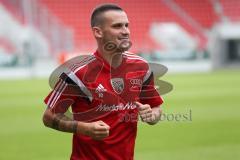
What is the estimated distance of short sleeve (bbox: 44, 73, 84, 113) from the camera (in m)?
3.97

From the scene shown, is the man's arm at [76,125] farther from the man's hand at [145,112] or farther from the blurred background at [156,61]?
the blurred background at [156,61]

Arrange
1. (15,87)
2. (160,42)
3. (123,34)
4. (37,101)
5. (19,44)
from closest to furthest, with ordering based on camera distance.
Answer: (123,34), (37,101), (15,87), (19,44), (160,42)

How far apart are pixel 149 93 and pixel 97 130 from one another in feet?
2.08

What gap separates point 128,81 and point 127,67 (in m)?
0.09

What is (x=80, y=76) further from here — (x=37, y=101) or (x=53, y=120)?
(x=37, y=101)

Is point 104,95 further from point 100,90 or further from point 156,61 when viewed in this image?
point 156,61

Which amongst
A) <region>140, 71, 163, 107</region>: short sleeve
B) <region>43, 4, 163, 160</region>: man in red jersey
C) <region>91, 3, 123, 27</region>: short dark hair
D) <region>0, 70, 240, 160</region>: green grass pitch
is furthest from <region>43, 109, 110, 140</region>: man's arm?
<region>0, 70, 240, 160</region>: green grass pitch

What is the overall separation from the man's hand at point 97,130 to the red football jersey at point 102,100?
6.9 inches

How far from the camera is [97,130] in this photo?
378 centimetres

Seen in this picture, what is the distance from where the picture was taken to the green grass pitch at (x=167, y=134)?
299 inches

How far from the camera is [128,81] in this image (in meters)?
4.09

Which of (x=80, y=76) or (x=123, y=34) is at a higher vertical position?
(x=123, y=34)

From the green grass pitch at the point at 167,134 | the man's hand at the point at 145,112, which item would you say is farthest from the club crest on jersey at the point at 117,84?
the green grass pitch at the point at 167,134

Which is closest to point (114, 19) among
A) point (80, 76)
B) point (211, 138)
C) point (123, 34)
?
point (123, 34)
